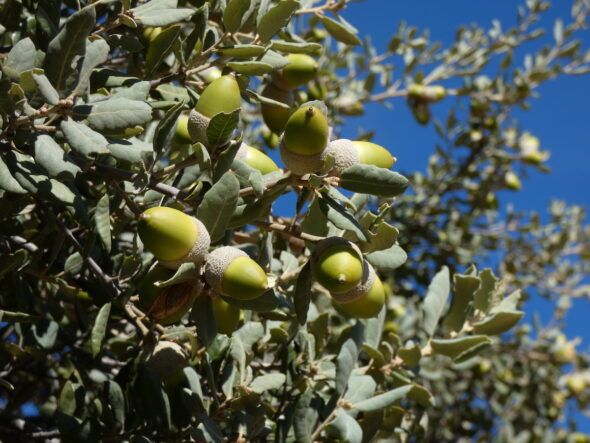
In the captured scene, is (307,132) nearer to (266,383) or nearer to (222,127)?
(222,127)

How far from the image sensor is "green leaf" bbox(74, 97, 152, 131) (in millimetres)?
1408

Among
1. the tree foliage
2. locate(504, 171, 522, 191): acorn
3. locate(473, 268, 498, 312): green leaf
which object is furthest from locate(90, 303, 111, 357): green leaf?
locate(504, 171, 522, 191): acorn

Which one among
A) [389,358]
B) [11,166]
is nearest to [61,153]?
[11,166]

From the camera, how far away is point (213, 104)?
57.4 inches

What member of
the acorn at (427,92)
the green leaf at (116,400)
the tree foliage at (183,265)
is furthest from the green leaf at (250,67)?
the acorn at (427,92)

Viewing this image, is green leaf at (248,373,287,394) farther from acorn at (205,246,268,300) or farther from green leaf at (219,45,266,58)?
green leaf at (219,45,266,58)

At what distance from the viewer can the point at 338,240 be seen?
4.70ft

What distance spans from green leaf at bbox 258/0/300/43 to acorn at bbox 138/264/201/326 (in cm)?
66

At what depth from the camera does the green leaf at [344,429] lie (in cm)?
175

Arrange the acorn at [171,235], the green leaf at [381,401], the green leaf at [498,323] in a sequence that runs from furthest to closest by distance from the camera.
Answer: the green leaf at [498,323] < the green leaf at [381,401] < the acorn at [171,235]

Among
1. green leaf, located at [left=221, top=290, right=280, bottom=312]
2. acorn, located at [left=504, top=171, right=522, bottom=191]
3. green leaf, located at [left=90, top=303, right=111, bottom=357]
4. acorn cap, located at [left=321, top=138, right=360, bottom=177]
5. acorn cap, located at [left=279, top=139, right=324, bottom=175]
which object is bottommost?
green leaf, located at [left=90, top=303, right=111, bottom=357]

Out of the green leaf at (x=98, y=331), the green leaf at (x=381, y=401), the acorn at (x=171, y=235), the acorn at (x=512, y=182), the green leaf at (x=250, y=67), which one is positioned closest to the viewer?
the acorn at (x=171, y=235)

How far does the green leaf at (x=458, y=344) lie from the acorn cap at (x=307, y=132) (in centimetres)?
82

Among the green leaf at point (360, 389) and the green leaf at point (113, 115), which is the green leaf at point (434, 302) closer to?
the green leaf at point (360, 389)
